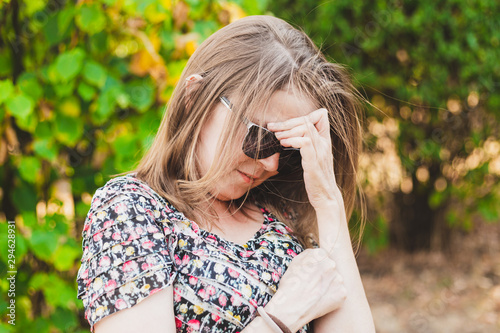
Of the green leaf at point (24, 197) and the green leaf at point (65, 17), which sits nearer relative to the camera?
the green leaf at point (65, 17)

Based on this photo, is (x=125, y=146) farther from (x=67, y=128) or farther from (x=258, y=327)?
(x=258, y=327)

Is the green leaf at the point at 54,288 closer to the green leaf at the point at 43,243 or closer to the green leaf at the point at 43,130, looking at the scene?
the green leaf at the point at 43,243

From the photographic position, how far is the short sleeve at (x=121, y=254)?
4.02 ft

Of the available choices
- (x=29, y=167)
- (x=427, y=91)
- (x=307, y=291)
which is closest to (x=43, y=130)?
(x=29, y=167)

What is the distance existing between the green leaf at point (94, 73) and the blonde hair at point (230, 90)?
636mm

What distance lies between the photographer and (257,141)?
4.91 ft

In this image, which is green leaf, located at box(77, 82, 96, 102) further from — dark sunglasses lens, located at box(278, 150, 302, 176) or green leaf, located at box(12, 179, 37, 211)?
dark sunglasses lens, located at box(278, 150, 302, 176)

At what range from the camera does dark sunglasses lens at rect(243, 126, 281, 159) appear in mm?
1488

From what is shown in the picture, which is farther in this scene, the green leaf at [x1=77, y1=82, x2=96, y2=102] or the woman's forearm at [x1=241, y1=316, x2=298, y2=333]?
the green leaf at [x1=77, y1=82, x2=96, y2=102]

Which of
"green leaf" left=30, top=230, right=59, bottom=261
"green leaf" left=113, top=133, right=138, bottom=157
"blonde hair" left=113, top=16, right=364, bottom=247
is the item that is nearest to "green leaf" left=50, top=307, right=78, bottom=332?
"green leaf" left=30, top=230, right=59, bottom=261

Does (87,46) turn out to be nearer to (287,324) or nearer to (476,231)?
(287,324)

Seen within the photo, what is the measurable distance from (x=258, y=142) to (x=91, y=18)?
1.10m

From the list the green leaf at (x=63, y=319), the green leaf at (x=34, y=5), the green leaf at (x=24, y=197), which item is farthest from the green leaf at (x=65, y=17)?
the green leaf at (x=63, y=319)

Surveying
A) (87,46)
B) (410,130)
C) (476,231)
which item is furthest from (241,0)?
(476,231)
